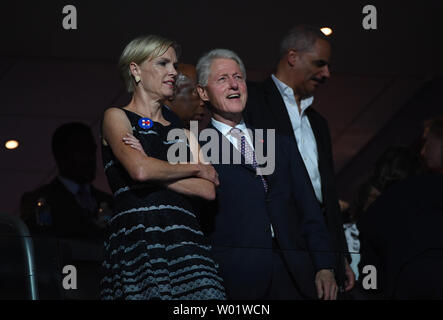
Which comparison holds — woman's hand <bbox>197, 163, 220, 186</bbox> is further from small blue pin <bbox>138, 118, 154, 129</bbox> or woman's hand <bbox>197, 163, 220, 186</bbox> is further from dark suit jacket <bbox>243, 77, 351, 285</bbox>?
dark suit jacket <bbox>243, 77, 351, 285</bbox>

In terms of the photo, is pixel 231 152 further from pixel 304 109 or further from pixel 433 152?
pixel 433 152

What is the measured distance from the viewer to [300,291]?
122 inches

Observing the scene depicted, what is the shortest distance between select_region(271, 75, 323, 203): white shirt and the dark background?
2.15 m

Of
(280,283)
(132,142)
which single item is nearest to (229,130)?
(132,142)

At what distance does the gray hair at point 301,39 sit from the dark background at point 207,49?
5.76ft

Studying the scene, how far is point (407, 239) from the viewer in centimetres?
357

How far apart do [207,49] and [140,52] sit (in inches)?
129

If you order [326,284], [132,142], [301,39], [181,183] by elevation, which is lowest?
[326,284]

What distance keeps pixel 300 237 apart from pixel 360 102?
4314mm

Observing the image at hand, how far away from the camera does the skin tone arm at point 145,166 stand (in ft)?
9.81

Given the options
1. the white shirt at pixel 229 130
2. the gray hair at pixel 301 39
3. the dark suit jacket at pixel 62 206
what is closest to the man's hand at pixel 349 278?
the white shirt at pixel 229 130

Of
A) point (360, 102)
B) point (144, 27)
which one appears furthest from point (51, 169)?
point (360, 102)

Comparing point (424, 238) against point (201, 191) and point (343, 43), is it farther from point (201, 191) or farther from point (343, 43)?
point (343, 43)
